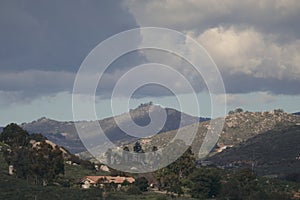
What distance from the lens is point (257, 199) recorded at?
99.5 m

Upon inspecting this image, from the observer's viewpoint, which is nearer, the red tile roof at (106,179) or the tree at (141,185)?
the tree at (141,185)

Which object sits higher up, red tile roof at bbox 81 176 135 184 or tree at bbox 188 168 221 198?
red tile roof at bbox 81 176 135 184

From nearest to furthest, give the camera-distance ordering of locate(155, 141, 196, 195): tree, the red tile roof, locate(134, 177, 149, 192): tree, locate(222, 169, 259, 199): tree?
locate(222, 169, 259, 199): tree < locate(134, 177, 149, 192): tree < locate(155, 141, 196, 195): tree < the red tile roof

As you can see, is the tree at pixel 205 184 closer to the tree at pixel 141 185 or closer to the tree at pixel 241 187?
the tree at pixel 241 187

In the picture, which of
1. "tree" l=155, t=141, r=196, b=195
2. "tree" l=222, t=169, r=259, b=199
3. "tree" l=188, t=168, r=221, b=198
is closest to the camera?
"tree" l=222, t=169, r=259, b=199

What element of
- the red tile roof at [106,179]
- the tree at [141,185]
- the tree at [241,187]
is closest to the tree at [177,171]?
the tree at [141,185]

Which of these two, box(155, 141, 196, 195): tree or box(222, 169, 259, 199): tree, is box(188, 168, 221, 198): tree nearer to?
box(222, 169, 259, 199): tree

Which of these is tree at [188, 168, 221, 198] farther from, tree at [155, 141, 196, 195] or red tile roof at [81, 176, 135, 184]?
red tile roof at [81, 176, 135, 184]

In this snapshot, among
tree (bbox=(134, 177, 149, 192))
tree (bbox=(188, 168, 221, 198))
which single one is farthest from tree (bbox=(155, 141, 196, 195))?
tree (bbox=(188, 168, 221, 198))

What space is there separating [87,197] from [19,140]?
2487 inches

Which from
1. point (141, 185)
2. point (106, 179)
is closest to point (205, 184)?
point (141, 185)

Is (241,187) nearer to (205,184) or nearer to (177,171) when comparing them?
(205,184)

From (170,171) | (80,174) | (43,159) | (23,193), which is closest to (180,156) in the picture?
(170,171)

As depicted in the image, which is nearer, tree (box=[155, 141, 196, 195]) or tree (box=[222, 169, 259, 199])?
tree (box=[222, 169, 259, 199])
